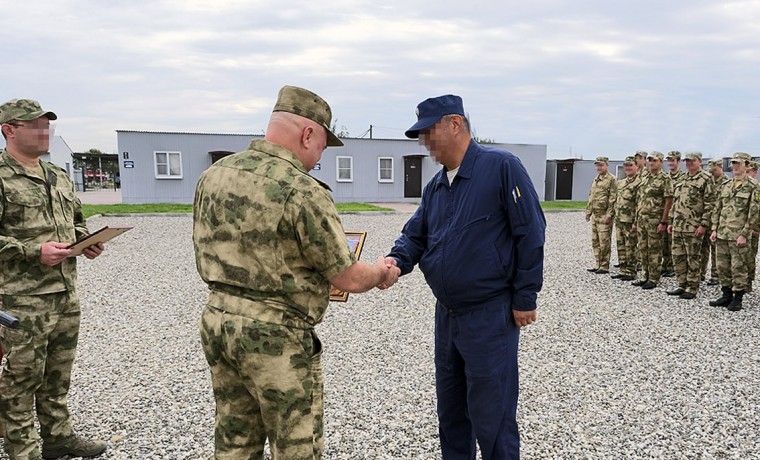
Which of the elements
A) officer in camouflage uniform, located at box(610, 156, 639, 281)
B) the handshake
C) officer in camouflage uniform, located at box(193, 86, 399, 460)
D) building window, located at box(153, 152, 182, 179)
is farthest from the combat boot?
building window, located at box(153, 152, 182, 179)

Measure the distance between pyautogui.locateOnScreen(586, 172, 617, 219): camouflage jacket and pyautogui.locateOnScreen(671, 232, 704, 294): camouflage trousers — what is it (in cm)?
175

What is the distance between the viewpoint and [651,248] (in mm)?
9031

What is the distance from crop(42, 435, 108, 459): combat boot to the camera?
3459 millimetres

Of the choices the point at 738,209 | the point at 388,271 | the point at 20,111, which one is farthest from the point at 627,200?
the point at 20,111

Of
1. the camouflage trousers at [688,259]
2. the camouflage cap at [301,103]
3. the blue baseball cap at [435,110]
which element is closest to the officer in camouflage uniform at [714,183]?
the camouflage trousers at [688,259]

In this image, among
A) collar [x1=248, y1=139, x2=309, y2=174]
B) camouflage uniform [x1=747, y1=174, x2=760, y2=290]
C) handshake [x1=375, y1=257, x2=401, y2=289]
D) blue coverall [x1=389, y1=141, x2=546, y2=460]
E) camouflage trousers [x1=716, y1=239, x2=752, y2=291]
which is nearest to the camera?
collar [x1=248, y1=139, x2=309, y2=174]

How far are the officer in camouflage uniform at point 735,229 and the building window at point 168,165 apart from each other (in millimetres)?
22719

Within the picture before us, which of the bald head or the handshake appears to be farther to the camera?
the handshake

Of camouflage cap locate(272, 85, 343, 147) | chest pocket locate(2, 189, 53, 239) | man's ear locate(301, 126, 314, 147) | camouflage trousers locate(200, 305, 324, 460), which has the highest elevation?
camouflage cap locate(272, 85, 343, 147)

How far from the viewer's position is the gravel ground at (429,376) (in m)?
3.71

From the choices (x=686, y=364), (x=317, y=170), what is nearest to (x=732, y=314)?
(x=686, y=364)

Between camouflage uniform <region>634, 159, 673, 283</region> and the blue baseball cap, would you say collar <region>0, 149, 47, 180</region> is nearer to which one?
the blue baseball cap

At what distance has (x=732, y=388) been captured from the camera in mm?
4699

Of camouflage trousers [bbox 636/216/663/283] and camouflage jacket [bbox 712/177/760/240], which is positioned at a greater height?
camouflage jacket [bbox 712/177/760/240]
